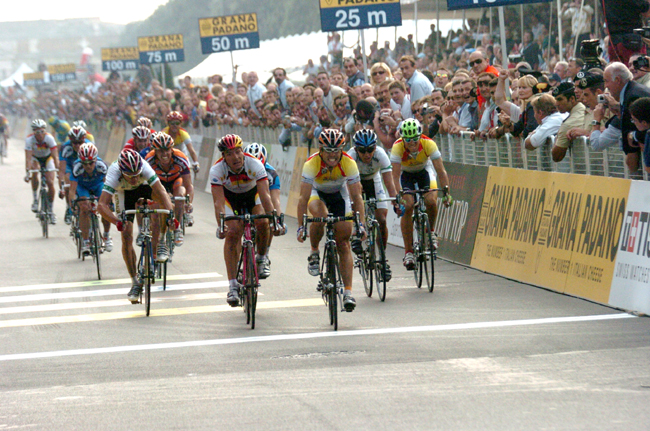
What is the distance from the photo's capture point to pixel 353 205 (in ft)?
Answer: 36.7

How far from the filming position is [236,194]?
11.4 meters

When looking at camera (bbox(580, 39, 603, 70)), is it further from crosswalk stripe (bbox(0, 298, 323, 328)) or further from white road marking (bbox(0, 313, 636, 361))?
crosswalk stripe (bbox(0, 298, 323, 328))

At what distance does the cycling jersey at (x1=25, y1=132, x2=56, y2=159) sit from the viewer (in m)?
21.8

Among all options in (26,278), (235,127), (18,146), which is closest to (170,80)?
(18,146)

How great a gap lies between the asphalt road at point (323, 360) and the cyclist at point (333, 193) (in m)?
0.64

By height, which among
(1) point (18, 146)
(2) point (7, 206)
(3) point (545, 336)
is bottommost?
(1) point (18, 146)

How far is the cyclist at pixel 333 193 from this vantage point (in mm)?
10672

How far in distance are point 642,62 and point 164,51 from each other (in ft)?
111

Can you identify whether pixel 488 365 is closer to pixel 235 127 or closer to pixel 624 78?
pixel 624 78

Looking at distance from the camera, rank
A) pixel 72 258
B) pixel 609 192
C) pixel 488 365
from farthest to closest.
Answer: pixel 72 258 < pixel 609 192 < pixel 488 365

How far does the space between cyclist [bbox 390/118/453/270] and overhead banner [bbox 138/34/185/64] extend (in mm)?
30469

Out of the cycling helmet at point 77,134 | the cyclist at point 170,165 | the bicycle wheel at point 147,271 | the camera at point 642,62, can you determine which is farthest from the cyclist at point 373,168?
the cycling helmet at point 77,134

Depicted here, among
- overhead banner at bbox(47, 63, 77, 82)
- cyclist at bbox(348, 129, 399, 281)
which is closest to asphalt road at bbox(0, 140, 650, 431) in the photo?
cyclist at bbox(348, 129, 399, 281)

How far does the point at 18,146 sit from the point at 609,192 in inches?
2544
